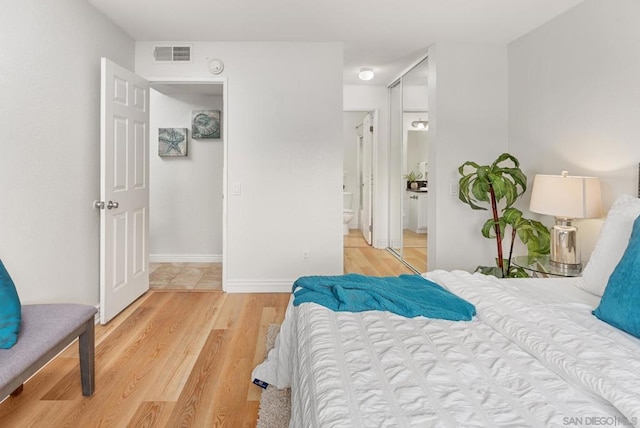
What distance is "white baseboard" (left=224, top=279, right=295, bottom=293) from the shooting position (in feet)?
13.0

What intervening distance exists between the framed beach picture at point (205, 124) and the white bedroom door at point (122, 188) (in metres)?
1.44

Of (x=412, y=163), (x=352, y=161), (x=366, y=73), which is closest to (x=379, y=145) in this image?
(x=412, y=163)

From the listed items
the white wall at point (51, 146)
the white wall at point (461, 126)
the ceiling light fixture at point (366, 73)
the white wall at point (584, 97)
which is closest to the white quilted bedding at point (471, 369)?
the white wall at point (584, 97)

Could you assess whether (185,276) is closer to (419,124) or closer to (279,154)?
(279,154)

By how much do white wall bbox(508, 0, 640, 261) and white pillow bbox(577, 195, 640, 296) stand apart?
866 millimetres

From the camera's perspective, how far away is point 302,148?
13.0 feet

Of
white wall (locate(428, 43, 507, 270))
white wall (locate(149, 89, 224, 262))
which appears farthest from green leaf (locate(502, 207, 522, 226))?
white wall (locate(149, 89, 224, 262))

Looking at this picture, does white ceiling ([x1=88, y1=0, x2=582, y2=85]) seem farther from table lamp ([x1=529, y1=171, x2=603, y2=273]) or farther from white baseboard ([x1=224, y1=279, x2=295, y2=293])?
white baseboard ([x1=224, y1=279, x2=295, y2=293])

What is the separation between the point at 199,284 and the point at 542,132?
3.58 m

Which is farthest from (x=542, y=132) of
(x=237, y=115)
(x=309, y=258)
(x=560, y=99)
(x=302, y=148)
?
(x=237, y=115)

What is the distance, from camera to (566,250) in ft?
8.70

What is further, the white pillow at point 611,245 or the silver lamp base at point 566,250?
the silver lamp base at point 566,250

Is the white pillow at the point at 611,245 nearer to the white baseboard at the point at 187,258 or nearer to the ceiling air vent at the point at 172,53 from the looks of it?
the ceiling air vent at the point at 172,53

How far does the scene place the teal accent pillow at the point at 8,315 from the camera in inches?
61.9
